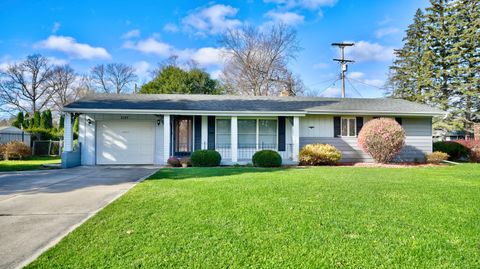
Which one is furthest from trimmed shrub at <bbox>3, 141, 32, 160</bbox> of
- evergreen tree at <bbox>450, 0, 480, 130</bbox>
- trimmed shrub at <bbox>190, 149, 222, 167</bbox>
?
evergreen tree at <bbox>450, 0, 480, 130</bbox>

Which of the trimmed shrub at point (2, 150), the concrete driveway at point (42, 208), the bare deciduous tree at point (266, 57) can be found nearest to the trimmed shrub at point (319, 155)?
the concrete driveway at point (42, 208)

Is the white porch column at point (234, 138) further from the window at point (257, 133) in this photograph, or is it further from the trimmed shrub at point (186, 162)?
the trimmed shrub at point (186, 162)

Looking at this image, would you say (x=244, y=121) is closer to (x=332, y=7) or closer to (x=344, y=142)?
(x=344, y=142)

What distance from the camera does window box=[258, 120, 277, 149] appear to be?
554 inches

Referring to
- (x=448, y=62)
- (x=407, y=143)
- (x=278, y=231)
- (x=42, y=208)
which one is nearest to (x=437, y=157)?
(x=407, y=143)

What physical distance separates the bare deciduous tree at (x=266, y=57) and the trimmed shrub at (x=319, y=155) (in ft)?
55.1

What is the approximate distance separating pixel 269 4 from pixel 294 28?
24.8 feet

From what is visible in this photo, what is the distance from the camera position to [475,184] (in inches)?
A: 284

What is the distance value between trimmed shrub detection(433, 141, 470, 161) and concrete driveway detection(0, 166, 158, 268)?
16464 millimetres

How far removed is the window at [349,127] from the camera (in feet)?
47.1

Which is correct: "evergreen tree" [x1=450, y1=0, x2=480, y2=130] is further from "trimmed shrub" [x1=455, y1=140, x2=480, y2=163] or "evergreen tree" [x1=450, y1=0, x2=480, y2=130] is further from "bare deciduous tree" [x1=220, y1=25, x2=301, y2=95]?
"bare deciduous tree" [x1=220, y1=25, x2=301, y2=95]

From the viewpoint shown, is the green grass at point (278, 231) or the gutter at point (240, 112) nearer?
A: the green grass at point (278, 231)

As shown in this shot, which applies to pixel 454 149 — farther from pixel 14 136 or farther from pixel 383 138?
pixel 14 136

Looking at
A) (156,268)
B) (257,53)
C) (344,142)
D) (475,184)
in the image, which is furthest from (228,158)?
(257,53)
